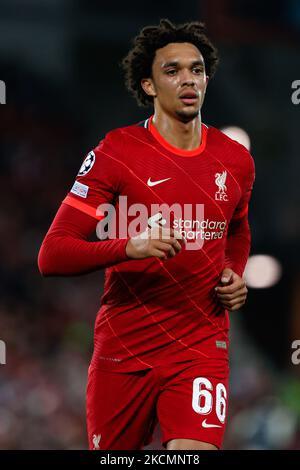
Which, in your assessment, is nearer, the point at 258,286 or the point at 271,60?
the point at 258,286

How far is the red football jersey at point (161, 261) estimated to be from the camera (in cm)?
426

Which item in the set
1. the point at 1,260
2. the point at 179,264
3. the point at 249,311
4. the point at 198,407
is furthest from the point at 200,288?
the point at 249,311

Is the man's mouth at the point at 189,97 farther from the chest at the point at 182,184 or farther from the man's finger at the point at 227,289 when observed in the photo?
the man's finger at the point at 227,289

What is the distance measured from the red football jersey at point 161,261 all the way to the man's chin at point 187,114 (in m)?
0.14

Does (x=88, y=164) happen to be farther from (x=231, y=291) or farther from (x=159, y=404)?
(x=159, y=404)

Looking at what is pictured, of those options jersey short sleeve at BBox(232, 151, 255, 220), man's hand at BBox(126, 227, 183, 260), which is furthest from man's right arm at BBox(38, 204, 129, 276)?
jersey short sleeve at BBox(232, 151, 255, 220)

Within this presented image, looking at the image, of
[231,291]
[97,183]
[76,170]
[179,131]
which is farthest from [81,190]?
[76,170]

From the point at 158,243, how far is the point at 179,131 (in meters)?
0.90

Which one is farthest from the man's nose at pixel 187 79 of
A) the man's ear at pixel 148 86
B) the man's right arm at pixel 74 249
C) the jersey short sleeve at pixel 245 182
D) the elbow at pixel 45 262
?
the elbow at pixel 45 262

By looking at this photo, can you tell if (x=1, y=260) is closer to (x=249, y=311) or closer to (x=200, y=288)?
(x=249, y=311)

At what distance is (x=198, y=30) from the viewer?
15.4ft

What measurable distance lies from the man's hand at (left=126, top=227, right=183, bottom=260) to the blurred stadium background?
4972 millimetres

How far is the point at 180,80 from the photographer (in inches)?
172
